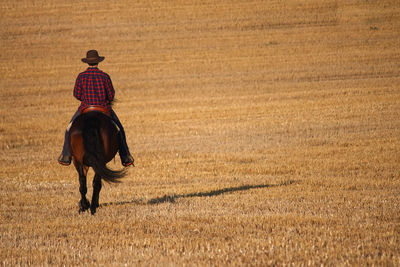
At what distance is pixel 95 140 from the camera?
8.37 meters

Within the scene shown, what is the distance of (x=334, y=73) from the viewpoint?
31.6 metres

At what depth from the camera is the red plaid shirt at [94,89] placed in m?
8.83

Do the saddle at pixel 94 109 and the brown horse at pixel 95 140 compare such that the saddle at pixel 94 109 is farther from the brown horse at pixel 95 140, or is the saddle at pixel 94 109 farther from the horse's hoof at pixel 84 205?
the horse's hoof at pixel 84 205

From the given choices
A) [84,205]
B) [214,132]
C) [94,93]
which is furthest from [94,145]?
[214,132]

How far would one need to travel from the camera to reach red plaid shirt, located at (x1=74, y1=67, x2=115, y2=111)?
883 cm

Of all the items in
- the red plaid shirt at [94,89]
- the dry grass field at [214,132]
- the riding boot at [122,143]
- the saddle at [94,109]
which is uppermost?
the red plaid shirt at [94,89]

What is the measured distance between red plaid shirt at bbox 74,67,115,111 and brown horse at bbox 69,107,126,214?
178 mm

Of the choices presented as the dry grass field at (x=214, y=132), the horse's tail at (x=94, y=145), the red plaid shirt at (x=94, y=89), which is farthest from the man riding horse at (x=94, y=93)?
the dry grass field at (x=214, y=132)

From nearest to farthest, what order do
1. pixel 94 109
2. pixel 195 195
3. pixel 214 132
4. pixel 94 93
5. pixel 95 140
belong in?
pixel 95 140 → pixel 94 109 → pixel 94 93 → pixel 195 195 → pixel 214 132

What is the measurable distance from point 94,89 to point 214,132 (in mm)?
11606

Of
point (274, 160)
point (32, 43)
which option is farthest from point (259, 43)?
point (274, 160)

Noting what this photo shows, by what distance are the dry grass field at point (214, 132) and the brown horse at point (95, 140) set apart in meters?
0.70

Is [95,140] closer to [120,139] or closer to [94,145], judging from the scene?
[94,145]

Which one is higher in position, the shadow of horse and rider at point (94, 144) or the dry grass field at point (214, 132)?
the shadow of horse and rider at point (94, 144)
